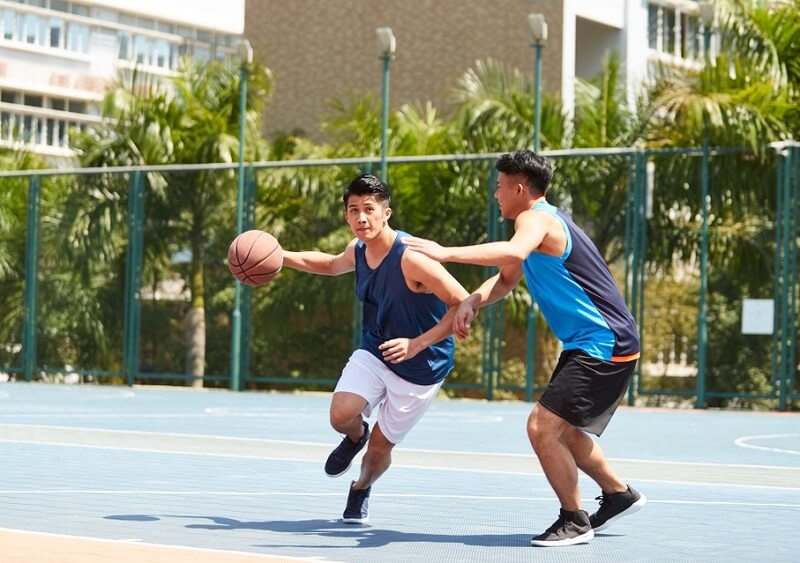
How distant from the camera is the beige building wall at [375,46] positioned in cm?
3800

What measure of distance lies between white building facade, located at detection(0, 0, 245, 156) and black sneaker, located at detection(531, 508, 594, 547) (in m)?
82.9

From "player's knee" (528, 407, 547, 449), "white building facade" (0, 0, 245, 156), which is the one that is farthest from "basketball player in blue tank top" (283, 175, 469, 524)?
"white building facade" (0, 0, 245, 156)

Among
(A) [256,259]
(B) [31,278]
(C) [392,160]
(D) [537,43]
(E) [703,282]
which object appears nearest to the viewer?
(A) [256,259]

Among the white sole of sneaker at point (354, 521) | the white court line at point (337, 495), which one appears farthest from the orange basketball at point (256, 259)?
the white court line at point (337, 495)

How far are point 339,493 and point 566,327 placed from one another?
2.87m

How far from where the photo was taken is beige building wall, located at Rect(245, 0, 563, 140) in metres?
38.0

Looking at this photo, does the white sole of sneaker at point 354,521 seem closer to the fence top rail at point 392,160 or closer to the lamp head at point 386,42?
the fence top rail at point 392,160

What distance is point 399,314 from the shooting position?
816 centimetres

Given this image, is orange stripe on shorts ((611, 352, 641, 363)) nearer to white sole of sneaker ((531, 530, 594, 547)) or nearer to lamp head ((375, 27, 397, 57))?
white sole of sneaker ((531, 530, 594, 547))

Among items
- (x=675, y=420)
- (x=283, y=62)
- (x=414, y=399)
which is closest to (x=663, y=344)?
(x=675, y=420)

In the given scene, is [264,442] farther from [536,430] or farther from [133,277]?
[133,277]

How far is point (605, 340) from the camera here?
7.74 metres

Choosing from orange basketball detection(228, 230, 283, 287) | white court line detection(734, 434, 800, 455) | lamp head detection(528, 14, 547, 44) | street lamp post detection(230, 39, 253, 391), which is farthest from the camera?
street lamp post detection(230, 39, 253, 391)

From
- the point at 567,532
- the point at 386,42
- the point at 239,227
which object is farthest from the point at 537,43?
the point at 567,532
